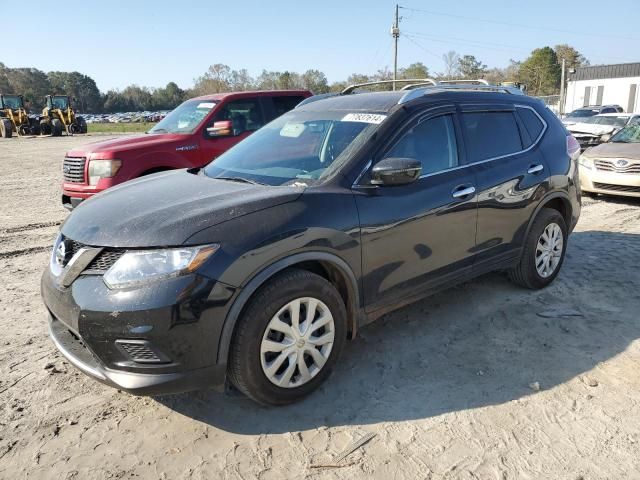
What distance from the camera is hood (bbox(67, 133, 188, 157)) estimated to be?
264 inches

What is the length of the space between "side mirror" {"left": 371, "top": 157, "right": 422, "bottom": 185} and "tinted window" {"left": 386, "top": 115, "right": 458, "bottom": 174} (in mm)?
234

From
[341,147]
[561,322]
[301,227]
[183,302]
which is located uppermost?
[341,147]

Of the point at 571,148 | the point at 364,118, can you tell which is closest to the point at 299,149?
the point at 364,118

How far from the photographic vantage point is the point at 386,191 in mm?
3264

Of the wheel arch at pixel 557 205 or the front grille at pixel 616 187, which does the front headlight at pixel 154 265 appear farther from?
the front grille at pixel 616 187

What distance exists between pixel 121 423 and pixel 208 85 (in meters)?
79.8

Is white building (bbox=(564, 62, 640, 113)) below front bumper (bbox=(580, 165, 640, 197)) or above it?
above

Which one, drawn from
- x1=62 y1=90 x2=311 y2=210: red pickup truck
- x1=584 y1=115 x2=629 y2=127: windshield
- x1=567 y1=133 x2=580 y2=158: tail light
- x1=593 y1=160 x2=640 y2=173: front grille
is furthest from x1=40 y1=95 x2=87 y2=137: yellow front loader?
x1=567 y1=133 x2=580 y2=158: tail light

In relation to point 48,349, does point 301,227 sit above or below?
above

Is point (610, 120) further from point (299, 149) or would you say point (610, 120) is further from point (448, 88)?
point (299, 149)

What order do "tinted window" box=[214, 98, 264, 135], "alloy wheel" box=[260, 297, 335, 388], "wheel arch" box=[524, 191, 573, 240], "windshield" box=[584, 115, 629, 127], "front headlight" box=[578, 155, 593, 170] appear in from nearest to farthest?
"alloy wheel" box=[260, 297, 335, 388], "wheel arch" box=[524, 191, 573, 240], "tinted window" box=[214, 98, 264, 135], "front headlight" box=[578, 155, 593, 170], "windshield" box=[584, 115, 629, 127]

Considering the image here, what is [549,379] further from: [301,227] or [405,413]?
[301,227]

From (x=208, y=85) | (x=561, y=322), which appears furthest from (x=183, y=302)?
(x=208, y=85)

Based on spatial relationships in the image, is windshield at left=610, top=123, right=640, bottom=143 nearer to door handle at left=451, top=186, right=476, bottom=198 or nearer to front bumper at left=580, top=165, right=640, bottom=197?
front bumper at left=580, top=165, right=640, bottom=197
